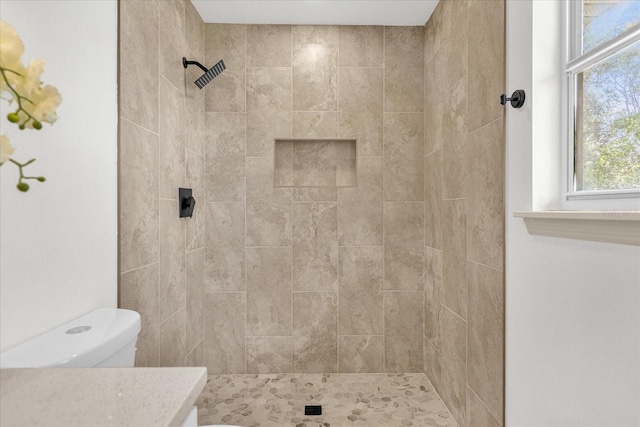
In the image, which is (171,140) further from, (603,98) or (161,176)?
(603,98)

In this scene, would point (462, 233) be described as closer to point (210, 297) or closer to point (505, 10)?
point (505, 10)

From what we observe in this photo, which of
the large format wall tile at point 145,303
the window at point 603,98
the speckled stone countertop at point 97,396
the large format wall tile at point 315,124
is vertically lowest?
the large format wall tile at point 145,303

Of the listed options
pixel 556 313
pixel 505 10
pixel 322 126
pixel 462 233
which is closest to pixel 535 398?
pixel 556 313

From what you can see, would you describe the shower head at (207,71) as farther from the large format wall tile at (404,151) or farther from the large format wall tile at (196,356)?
the large format wall tile at (196,356)

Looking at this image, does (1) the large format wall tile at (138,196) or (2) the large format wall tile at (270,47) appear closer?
(1) the large format wall tile at (138,196)

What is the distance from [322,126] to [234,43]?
2.54 ft

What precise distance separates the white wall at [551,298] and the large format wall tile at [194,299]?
164cm

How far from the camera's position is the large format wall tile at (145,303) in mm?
1445

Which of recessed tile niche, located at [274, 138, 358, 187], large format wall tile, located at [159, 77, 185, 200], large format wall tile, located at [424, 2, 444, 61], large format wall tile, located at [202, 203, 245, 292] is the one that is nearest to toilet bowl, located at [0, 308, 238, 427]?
large format wall tile, located at [159, 77, 185, 200]

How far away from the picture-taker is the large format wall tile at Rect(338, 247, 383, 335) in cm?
238

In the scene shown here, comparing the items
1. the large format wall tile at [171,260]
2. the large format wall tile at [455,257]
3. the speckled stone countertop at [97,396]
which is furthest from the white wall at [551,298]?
the large format wall tile at [171,260]

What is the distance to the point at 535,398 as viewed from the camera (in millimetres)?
1176

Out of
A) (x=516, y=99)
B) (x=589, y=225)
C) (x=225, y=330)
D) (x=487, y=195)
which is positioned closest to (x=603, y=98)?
(x=516, y=99)

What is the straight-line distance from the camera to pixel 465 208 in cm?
171
